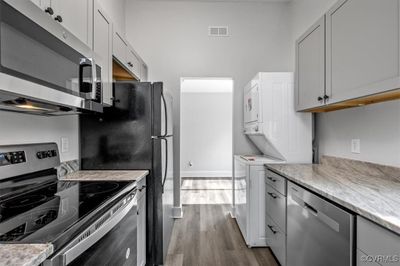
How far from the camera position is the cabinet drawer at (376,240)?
0.87 meters

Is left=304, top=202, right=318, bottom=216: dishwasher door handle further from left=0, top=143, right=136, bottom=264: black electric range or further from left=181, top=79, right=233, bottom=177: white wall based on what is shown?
left=181, top=79, right=233, bottom=177: white wall

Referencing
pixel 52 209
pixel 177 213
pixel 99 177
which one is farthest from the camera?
pixel 177 213

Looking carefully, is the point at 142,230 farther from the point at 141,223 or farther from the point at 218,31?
the point at 218,31

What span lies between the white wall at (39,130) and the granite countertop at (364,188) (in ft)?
6.13

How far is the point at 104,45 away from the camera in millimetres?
1964

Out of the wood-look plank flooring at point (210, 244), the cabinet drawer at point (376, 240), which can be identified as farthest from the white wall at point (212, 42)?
the cabinet drawer at point (376, 240)

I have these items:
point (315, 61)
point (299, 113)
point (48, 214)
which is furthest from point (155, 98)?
point (299, 113)

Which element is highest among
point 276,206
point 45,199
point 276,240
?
point 45,199

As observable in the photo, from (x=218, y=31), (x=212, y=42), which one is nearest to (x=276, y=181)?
(x=212, y=42)

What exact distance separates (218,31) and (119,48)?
1733 mm

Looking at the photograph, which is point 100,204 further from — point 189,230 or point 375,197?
point 189,230

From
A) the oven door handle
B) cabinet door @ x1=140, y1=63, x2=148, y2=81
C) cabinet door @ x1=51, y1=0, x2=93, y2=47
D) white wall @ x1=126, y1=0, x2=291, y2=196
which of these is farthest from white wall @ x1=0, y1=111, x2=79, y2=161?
white wall @ x1=126, y1=0, x2=291, y2=196

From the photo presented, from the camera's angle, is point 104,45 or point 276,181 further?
point 276,181

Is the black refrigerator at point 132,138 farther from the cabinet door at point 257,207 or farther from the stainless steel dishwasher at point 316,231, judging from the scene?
the stainless steel dishwasher at point 316,231
